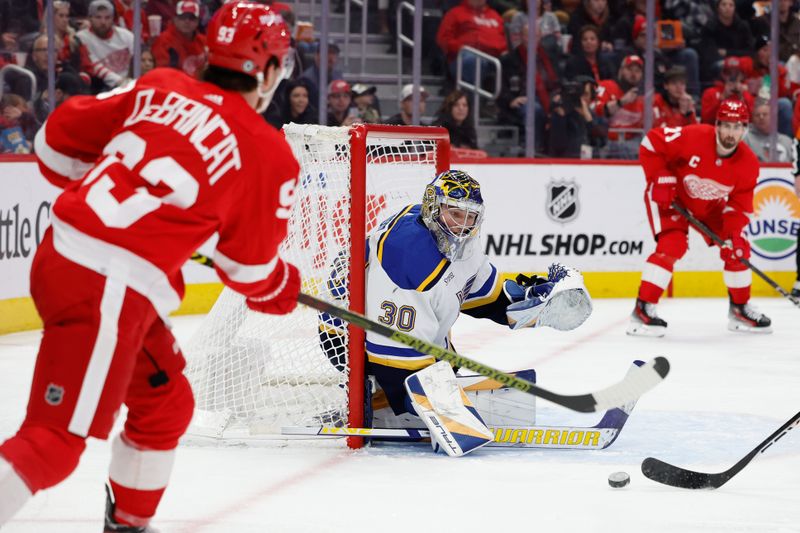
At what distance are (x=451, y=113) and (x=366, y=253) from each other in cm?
371

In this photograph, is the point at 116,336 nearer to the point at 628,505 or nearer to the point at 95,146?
the point at 95,146

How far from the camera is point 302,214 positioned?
3.59 metres

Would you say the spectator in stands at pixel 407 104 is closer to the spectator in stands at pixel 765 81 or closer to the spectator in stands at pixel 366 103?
the spectator in stands at pixel 366 103

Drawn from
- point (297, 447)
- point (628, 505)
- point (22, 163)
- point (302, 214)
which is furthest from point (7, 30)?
point (628, 505)

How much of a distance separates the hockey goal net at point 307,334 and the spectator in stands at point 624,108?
3813 mm

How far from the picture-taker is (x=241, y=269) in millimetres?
1987

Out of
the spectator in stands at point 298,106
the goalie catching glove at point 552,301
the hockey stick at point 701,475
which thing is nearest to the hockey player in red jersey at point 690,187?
the spectator in stands at point 298,106

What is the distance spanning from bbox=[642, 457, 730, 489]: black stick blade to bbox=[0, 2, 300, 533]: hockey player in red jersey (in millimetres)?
1249

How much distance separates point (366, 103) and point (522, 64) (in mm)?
978

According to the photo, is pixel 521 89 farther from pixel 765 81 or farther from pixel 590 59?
pixel 765 81

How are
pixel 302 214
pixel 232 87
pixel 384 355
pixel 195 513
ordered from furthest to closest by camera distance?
pixel 302 214
pixel 384 355
pixel 195 513
pixel 232 87

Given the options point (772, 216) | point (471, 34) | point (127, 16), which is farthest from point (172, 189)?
point (772, 216)

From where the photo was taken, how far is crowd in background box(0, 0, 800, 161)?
613cm

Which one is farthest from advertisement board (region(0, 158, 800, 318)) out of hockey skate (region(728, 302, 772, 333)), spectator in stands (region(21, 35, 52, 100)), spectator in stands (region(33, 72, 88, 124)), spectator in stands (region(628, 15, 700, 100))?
spectator in stands (region(21, 35, 52, 100))
